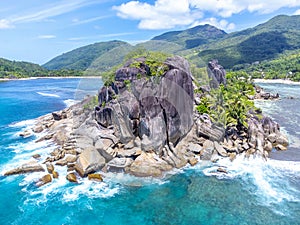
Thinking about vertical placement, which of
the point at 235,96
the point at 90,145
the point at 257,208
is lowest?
the point at 257,208

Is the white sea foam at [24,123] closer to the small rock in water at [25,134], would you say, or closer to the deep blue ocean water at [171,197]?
the small rock in water at [25,134]

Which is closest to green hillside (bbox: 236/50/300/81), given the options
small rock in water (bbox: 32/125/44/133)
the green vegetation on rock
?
the green vegetation on rock

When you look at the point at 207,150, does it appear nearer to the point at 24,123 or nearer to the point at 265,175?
the point at 265,175

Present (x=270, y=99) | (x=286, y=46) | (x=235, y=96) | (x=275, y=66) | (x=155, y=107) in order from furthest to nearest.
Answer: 1. (x=286, y=46)
2. (x=275, y=66)
3. (x=270, y=99)
4. (x=235, y=96)
5. (x=155, y=107)

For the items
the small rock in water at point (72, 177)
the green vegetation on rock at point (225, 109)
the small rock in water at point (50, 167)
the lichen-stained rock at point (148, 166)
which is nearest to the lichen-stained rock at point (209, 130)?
the green vegetation on rock at point (225, 109)

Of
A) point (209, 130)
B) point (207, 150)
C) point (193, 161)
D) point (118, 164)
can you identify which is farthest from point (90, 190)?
point (209, 130)

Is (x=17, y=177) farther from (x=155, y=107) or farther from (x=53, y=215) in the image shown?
(x=155, y=107)

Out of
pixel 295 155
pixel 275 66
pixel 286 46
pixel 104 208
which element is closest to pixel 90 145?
pixel 104 208
